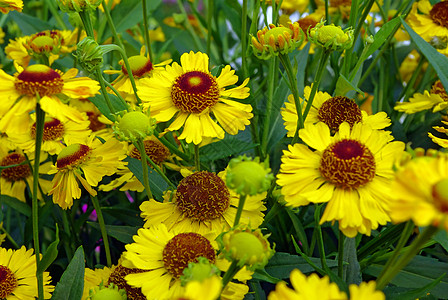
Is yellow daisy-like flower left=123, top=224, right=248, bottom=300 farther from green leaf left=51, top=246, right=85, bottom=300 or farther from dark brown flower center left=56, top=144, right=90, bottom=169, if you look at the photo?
dark brown flower center left=56, top=144, right=90, bottom=169

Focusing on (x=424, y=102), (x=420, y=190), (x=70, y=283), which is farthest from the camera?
(x=424, y=102)

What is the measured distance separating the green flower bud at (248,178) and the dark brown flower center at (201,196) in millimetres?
162

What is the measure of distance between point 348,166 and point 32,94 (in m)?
0.31

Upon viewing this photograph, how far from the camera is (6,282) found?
608mm

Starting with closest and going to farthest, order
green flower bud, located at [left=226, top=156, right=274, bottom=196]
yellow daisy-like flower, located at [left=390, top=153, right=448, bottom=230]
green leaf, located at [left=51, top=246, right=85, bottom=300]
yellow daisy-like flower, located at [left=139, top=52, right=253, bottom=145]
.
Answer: yellow daisy-like flower, located at [left=390, top=153, right=448, bottom=230], green flower bud, located at [left=226, top=156, right=274, bottom=196], green leaf, located at [left=51, top=246, right=85, bottom=300], yellow daisy-like flower, located at [left=139, top=52, right=253, bottom=145]

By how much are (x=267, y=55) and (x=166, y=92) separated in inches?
6.0

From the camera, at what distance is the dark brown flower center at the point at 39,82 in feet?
1.55

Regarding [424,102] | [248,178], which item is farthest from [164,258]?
[424,102]

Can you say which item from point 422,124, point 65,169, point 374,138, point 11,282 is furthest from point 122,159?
point 422,124

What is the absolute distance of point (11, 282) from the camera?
2.02ft

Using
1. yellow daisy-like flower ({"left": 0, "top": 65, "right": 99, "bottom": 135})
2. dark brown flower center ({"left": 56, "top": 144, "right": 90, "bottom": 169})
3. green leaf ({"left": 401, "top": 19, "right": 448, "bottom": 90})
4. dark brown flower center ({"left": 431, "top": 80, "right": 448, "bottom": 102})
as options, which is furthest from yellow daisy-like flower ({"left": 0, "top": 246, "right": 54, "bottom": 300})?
dark brown flower center ({"left": 431, "top": 80, "right": 448, "bottom": 102})

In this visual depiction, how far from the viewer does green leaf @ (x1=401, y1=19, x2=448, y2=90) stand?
59 cm

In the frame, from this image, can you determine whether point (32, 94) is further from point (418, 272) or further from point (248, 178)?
point (418, 272)

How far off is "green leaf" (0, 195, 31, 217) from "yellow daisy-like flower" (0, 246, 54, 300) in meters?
0.10
